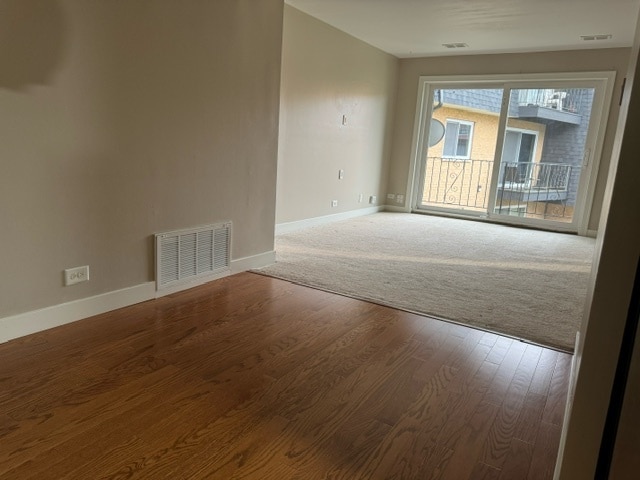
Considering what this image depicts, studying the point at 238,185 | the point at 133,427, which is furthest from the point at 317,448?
the point at 238,185

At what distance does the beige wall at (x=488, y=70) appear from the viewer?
5.64 meters

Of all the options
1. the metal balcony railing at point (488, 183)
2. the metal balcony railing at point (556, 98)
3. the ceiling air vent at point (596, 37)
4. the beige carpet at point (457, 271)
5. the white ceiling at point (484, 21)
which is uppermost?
the ceiling air vent at point (596, 37)

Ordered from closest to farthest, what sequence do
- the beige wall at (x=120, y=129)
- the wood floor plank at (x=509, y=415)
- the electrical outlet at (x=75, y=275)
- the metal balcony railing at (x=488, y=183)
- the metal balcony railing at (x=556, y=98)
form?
the wood floor plank at (x=509, y=415), the beige wall at (x=120, y=129), the electrical outlet at (x=75, y=275), the metal balcony railing at (x=556, y=98), the metal balcony railing at (x=488, y=183)

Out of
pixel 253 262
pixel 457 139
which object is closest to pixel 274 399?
pixel 253 262

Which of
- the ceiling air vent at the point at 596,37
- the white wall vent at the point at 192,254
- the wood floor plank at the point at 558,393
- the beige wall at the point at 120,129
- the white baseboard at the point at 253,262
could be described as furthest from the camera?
the ceiling air vent at the point at 596,37

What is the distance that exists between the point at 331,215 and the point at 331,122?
122 centimetres

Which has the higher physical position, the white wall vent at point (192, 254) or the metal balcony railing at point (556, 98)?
the metal balcony railing at point (556, 98)

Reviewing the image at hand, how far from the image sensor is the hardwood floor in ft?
4.75

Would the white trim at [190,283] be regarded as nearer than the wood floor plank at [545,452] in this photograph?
No

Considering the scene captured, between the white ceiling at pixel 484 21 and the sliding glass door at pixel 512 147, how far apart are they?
630 mm

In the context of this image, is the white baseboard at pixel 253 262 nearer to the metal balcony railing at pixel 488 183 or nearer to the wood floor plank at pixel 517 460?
the wood floor plank at pixel 517 460

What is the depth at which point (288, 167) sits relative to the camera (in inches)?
198

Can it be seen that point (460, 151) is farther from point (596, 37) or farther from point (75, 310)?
point (75, 310)

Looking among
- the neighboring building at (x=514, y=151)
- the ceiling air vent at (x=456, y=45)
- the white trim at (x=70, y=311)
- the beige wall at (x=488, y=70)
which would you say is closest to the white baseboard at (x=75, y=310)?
the white trim at (x=70, y=311)
